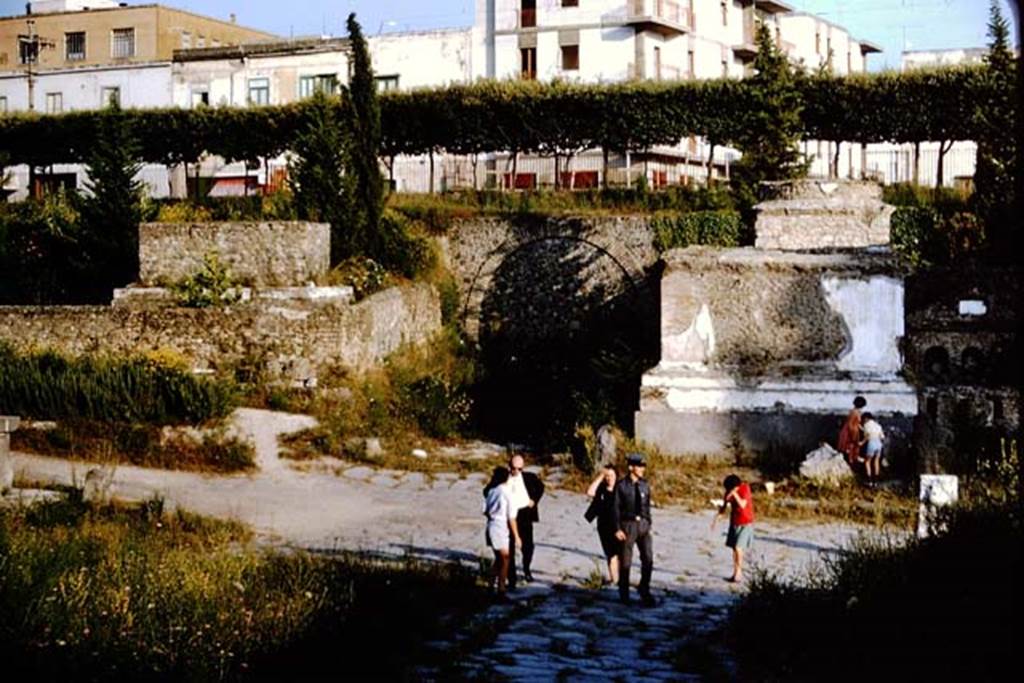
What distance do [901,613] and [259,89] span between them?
44.1 metres

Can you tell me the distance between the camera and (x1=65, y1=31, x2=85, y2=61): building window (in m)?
55.0

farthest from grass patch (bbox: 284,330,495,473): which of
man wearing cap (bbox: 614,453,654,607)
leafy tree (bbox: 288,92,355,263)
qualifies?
man wearing cap (bbox: 614,453,654,607)

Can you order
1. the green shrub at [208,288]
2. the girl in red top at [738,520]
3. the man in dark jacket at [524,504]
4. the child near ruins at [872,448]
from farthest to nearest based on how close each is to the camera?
the green shrub at [208,288] < the child near ruins at [872,448] < the girl in red top at [738,520] < the man in dark jacket at [524,504]

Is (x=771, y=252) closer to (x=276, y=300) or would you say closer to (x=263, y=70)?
(x=276, y=300)

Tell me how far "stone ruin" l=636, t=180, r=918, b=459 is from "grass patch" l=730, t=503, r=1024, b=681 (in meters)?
7.60

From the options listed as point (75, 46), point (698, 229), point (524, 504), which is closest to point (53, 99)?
point (75, 46)

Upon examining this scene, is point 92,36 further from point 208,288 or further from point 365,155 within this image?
point 208,288

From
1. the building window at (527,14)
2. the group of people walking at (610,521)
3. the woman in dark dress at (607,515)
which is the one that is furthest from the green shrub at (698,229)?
the building window at (527,14)

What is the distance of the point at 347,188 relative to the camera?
2595 cm

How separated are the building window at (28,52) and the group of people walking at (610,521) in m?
44.2

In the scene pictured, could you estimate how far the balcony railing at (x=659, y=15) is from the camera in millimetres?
50125

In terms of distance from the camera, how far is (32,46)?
5391 centimetres

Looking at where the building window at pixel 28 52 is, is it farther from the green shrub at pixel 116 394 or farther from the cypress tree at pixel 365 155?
the green shrub at pixel 116 394

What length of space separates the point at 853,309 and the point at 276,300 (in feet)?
30.5
